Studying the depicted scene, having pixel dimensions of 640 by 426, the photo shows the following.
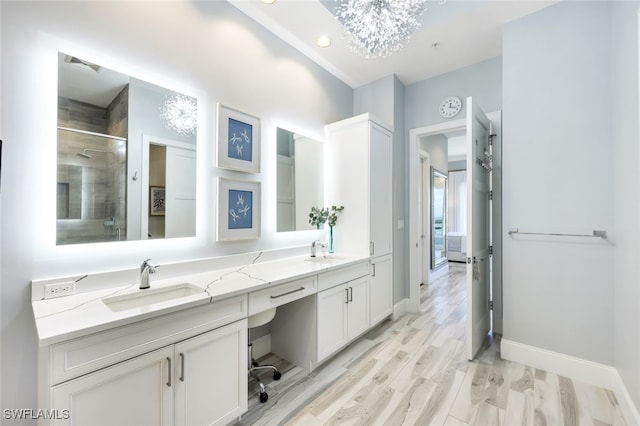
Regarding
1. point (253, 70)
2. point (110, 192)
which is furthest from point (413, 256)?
point (110, 192)

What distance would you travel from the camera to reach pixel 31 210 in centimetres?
137

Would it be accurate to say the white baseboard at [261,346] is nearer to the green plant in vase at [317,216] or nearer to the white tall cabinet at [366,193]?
the white tall cabinet at [366,193]

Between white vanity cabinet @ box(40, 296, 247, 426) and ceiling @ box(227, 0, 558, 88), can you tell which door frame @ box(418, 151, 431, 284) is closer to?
ceiling @ box(227, 0, 558, 88)

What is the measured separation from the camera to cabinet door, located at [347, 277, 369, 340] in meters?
2.50

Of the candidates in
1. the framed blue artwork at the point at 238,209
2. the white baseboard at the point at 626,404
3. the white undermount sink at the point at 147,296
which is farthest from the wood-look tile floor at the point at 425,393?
the framed blue artwork at the point at 238,209

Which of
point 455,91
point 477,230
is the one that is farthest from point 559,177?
point 455,91

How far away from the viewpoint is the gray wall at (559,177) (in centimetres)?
205

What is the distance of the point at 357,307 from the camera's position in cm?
259

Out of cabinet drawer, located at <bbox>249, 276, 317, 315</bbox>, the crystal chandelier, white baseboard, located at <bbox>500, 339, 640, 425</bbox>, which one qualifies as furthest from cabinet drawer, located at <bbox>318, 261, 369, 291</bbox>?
the crystal chandelier

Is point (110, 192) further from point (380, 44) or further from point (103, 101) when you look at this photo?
point (380, 44)

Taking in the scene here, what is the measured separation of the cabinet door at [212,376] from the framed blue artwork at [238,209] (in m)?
0.80

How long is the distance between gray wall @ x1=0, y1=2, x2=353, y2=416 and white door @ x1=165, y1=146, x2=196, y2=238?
65 millimetres

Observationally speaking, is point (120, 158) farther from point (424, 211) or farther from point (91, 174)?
point (424, 211)

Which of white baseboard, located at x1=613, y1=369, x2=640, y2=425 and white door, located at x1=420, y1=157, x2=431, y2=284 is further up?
white door, located at x1=420, y1=157, x2=431, y2=284
